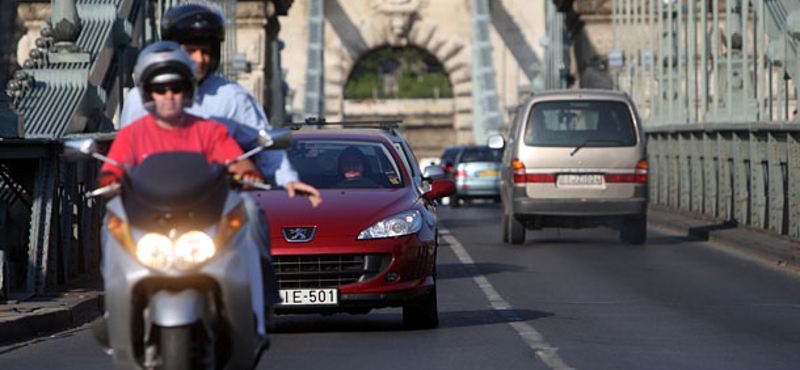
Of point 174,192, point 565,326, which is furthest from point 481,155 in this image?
point 174,192

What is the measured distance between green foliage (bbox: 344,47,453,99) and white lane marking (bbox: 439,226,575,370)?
88.1 m

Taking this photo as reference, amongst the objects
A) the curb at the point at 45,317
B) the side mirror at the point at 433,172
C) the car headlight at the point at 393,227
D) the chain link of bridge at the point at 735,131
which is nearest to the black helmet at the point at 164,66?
the car headlight at the point at 393,227

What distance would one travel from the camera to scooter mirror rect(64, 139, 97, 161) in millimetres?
6379

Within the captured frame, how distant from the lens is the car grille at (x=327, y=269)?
1070 centimetres

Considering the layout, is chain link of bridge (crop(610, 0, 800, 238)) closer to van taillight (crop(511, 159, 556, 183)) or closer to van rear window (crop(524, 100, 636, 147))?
van rear window (crop(524, 100, 636, 147))

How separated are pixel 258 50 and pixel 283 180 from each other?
1417 inches

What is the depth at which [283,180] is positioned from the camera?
7.07 metres

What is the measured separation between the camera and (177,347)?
588 centimetres

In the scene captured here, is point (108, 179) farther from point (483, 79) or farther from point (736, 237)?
point (483, 79)

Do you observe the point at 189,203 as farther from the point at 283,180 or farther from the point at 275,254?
the point at 275,254

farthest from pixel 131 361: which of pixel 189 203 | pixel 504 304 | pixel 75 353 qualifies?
pixel 504 304

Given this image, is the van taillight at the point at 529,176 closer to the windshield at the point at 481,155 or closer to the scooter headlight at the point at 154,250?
the scooter headlight at the point at 154,250

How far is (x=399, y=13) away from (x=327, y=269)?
198 ft

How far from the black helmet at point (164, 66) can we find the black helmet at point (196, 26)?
22.0 inches
